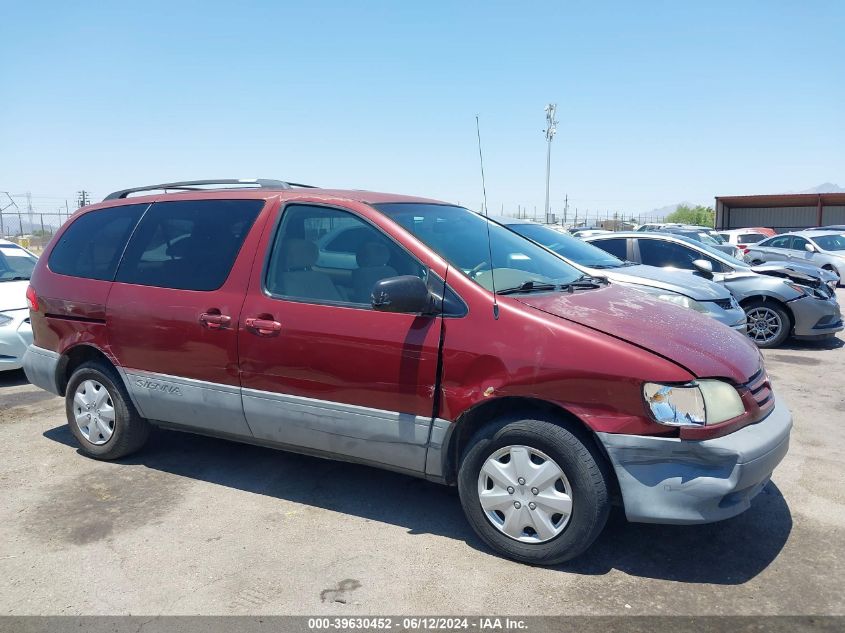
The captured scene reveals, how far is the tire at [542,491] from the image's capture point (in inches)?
125

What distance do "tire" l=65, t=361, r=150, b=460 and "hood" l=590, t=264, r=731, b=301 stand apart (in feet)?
14.8

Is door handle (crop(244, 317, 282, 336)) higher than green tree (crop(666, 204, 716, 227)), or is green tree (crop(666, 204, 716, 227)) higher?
green tree (crop(666, 204, 716, 227))

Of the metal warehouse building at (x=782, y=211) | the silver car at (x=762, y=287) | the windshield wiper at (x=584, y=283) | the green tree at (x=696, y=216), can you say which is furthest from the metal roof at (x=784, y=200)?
the windshield wiper at (x=584, y=283)

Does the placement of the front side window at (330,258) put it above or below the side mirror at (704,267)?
above

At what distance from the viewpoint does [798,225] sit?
4134 cm

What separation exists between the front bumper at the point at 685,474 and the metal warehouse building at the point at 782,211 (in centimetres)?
3923

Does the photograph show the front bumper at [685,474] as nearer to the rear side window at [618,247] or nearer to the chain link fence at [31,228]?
the rear side window at [618,247]

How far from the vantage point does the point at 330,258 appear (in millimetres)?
3939

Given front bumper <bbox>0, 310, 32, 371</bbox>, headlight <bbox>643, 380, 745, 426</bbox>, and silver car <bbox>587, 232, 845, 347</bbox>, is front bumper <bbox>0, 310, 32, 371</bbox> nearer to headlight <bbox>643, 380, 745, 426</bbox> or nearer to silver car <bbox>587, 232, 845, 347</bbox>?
headlight <bbox>643, 380, 745, 426</bbox>

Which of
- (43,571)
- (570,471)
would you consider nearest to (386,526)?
(570,471)

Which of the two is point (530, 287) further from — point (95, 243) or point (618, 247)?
point (618, 247)

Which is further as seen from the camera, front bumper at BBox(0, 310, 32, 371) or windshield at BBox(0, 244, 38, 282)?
windshield at BBox(0, 244, 38, 282)

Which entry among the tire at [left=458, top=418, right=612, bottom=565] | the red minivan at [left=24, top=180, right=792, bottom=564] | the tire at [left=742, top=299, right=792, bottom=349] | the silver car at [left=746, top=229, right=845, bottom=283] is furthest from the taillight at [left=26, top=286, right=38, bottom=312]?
the silver car at [left=746, top=229, right=845, bottom=283]

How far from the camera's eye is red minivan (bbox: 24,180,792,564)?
10.3 feet
